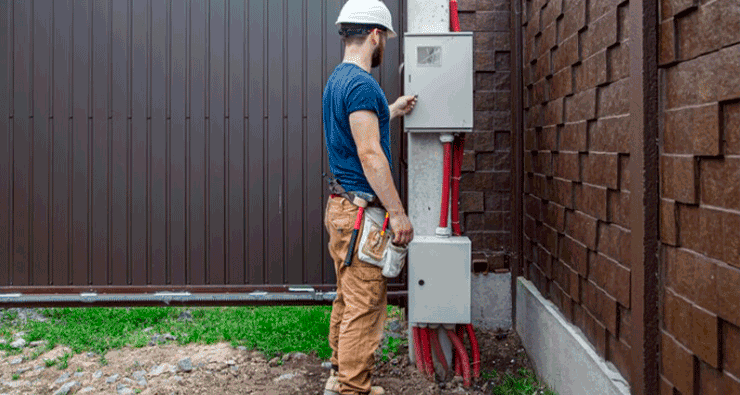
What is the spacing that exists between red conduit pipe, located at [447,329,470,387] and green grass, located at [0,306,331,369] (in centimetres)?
76

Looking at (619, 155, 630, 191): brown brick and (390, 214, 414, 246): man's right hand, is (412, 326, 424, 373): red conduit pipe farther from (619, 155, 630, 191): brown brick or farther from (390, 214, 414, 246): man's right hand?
(619, 155, 630, 191): brown brick

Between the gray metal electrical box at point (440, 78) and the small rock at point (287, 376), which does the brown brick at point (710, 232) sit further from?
the small rock at point (287, 376)

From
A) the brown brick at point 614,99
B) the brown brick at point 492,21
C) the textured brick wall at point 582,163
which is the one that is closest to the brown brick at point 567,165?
the textured brick wall at point 582,163

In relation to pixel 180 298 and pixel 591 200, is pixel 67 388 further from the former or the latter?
pixel 591 200

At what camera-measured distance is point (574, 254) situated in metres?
2.85

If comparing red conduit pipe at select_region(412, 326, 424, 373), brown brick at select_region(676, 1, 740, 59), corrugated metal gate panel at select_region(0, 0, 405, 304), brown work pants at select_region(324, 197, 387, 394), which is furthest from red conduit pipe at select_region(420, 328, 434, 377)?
brown brick at select_region(676, 1, 740, 59)

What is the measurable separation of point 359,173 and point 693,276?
5.19ft

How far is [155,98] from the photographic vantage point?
4.12 meters

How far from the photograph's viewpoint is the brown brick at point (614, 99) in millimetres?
2130

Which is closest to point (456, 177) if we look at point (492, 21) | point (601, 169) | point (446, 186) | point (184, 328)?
point (446, 186)

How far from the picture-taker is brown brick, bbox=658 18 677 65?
1742 mm

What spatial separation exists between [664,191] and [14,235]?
386cm

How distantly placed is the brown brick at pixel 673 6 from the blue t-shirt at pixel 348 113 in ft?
4.17

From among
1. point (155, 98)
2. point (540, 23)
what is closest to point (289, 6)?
point (155, 98)
